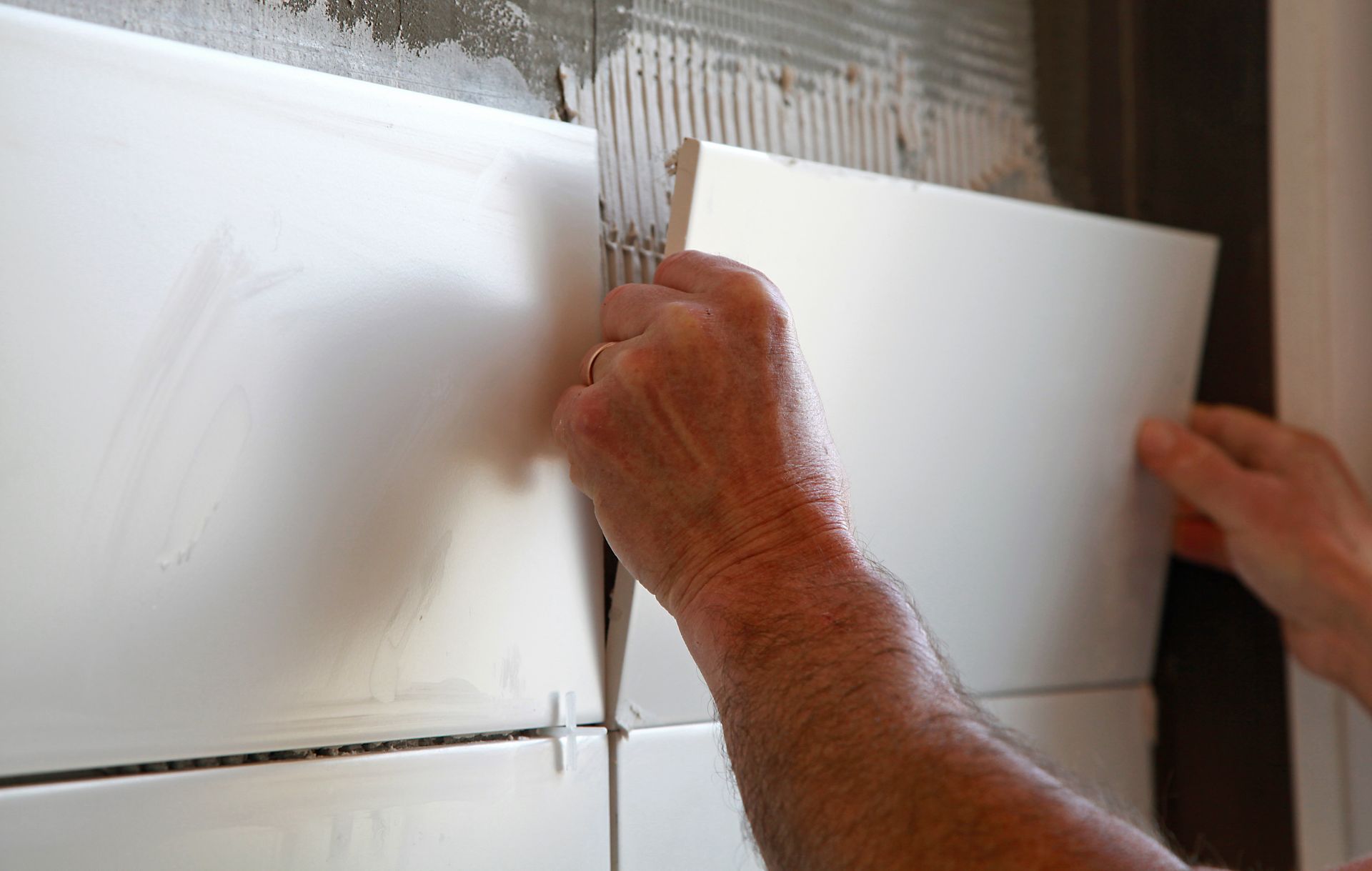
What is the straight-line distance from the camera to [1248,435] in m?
1.01

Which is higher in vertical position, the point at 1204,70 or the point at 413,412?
the point at 1204,70

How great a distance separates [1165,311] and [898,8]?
0.37 metres

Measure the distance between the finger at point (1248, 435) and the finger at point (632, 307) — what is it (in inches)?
25.2

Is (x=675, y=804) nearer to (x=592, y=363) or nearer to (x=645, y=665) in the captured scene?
(x=645, y=665)

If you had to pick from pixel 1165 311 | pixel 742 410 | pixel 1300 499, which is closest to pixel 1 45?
pixel 742 410

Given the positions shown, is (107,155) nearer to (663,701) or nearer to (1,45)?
(1,45)

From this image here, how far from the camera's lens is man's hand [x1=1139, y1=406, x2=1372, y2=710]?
927 millimetres

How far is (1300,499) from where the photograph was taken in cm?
95

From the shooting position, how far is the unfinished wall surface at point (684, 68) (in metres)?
0.68

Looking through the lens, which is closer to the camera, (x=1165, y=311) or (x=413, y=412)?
(x=413, y=412)

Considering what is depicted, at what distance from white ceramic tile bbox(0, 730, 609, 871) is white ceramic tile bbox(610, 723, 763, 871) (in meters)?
0.02

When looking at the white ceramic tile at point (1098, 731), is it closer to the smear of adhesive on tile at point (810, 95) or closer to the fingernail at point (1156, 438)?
the fingernail at point (1156, 438)

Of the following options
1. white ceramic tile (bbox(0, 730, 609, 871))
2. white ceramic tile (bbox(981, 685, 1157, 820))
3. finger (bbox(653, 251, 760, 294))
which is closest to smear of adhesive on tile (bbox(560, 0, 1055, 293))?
finger (bbox(653, 251, 760, 294))

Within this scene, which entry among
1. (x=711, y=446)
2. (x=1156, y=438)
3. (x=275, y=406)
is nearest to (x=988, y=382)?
(x=1156, y=438)
